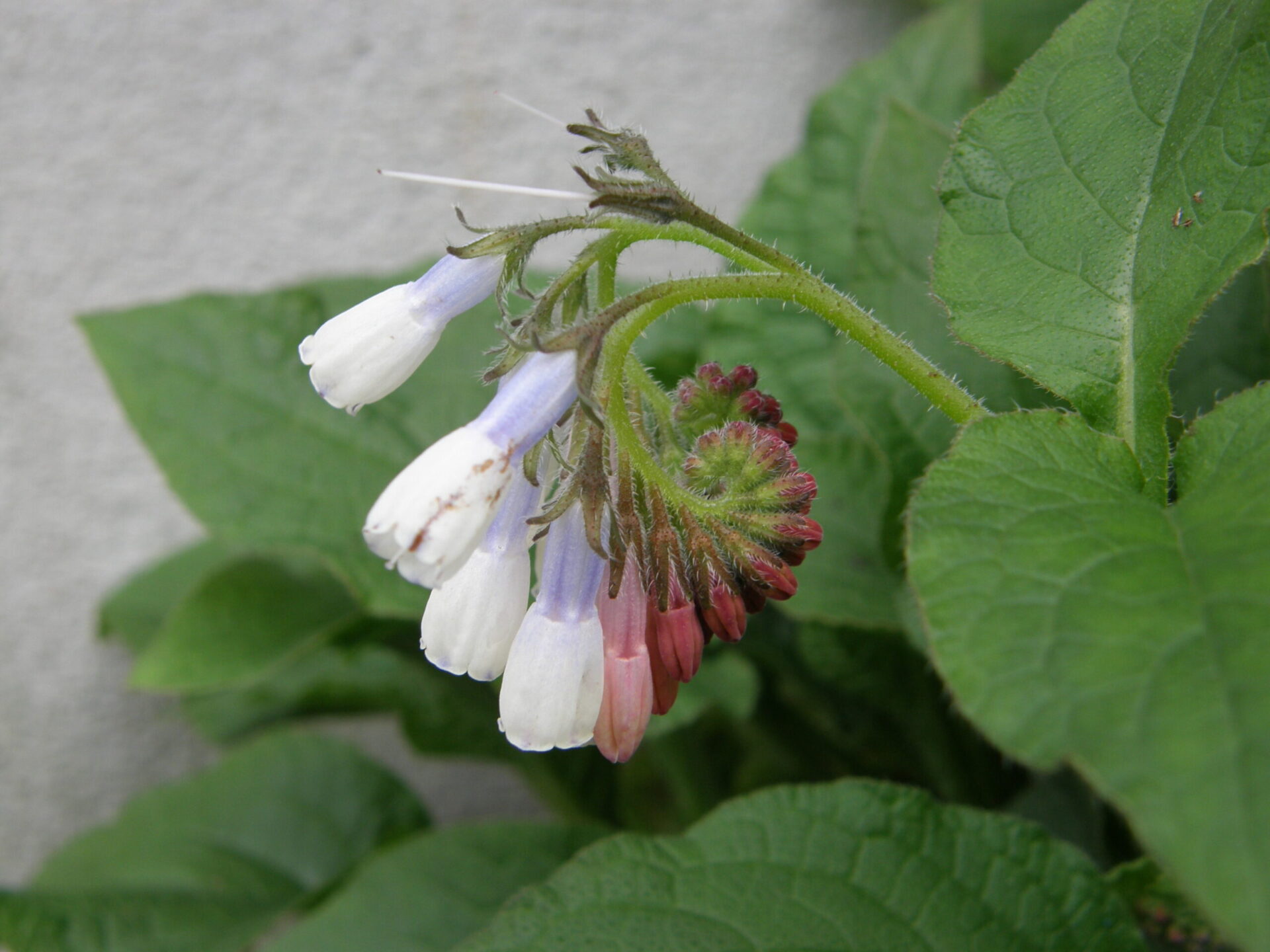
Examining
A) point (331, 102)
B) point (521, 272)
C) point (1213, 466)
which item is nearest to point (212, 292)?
point (331, 102)

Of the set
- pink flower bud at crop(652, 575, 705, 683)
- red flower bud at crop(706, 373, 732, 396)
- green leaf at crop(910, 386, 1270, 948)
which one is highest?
green leaf at crop(910, 386, 1270, 948)

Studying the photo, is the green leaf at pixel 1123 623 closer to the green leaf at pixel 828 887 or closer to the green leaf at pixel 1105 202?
the green leaf at pixel 1105 202

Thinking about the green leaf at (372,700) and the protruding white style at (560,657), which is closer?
the protruding white style at (560,657)

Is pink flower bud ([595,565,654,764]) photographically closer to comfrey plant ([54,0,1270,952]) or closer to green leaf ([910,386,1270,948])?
comfrey plant ([54,0,1270,952])

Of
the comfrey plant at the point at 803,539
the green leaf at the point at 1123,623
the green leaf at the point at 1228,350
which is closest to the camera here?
the green leaf at the point at 1123,623

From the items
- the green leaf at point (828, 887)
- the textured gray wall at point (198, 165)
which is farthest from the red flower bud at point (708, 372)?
the textured gray wall at point (198, 165)

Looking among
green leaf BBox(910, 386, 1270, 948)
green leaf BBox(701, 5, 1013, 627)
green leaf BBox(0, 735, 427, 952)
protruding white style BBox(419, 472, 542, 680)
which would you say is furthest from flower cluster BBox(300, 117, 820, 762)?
green leaf BBox(0, 735, 427, 952)
